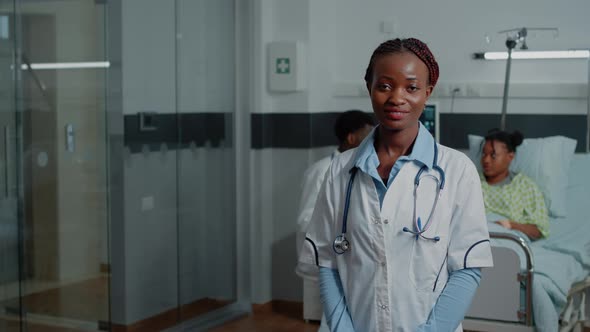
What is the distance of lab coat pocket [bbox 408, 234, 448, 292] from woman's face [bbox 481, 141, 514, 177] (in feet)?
10.4

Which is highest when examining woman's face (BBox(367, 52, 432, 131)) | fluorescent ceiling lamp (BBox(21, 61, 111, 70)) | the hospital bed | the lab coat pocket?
fluorescent ceiling lamp (BBox(21, 61, 111, 70))

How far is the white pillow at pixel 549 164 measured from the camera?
5.05 meters

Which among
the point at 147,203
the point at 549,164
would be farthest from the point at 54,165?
the point at 549,164

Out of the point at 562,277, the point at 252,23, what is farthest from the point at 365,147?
the point at 252,23

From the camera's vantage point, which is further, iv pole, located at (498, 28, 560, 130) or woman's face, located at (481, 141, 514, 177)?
iv pole, located at (498, 28, 560, 130)

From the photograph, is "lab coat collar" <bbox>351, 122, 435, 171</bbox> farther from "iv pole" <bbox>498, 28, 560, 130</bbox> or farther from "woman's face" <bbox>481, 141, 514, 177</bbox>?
"iv pole" <bbox>498, 28, 560, 130</bbox>

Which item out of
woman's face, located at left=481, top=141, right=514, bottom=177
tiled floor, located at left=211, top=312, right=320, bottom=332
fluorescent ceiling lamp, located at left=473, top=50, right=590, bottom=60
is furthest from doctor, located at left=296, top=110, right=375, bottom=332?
fluorescent ceiling lamp, located at left=473, top=50, right=590, bottom=60

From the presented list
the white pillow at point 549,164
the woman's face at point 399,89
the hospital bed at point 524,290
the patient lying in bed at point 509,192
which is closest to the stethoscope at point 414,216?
the woman's face at point 399,89

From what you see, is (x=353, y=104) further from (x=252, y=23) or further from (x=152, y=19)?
(x=152, y=19)

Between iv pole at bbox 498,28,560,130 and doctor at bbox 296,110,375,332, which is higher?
iv pole at bbox 498,28,560,130

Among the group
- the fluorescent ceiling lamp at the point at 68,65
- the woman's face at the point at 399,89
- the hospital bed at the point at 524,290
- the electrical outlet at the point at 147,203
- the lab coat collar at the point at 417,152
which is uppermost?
the fluorescent ceiling lamp at the point at 68,65

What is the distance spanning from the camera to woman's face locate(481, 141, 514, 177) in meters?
5.00

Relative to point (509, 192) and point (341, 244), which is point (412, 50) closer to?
point (341, 244)

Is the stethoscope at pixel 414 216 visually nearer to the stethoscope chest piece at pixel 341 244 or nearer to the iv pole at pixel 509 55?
the stethoscope chest piece at pixel 341 244
